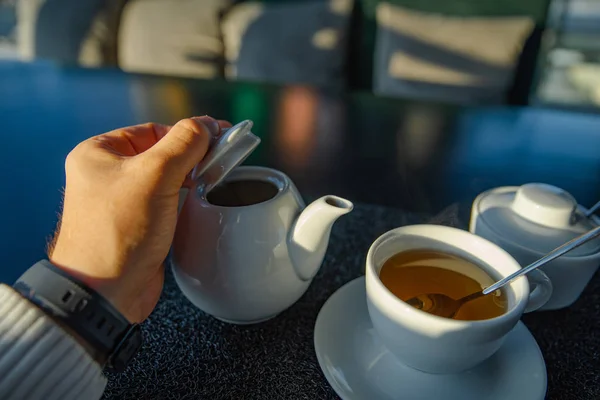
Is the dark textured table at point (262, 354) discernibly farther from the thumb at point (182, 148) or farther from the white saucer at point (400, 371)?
the thumb at point (182, 148)

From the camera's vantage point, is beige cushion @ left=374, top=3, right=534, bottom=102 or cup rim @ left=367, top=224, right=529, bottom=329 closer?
cup rim @ left=367, top=224, right=529, bottom=329

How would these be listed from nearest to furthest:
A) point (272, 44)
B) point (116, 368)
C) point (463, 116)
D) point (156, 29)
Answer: point (116, 368) → point (463, 116) → point (272, 44) → point (156, 29)

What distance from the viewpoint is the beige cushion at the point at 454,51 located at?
139 centimetres

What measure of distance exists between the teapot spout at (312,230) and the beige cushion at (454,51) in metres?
1.09

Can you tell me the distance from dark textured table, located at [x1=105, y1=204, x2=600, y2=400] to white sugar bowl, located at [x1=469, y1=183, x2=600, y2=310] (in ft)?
0.13

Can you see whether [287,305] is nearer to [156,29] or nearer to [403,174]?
[403,174]

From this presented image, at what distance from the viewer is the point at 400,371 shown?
1.41ft

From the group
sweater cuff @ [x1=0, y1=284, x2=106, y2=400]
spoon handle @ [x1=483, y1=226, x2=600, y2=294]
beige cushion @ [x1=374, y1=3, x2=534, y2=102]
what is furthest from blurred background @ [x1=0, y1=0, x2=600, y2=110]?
sweater cuff @ [x1=0, y1=284, x2=106, y2=400]

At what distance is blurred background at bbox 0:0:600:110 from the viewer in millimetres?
1409

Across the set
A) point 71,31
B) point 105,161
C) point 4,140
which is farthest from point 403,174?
point 71,31

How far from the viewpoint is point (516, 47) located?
139cm

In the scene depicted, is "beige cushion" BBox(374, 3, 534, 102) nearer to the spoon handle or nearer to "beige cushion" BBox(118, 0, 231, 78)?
"beige cushion" BBox(118, 0, 231, 78)

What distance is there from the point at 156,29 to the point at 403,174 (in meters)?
1.22

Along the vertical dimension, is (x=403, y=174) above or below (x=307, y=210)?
below
